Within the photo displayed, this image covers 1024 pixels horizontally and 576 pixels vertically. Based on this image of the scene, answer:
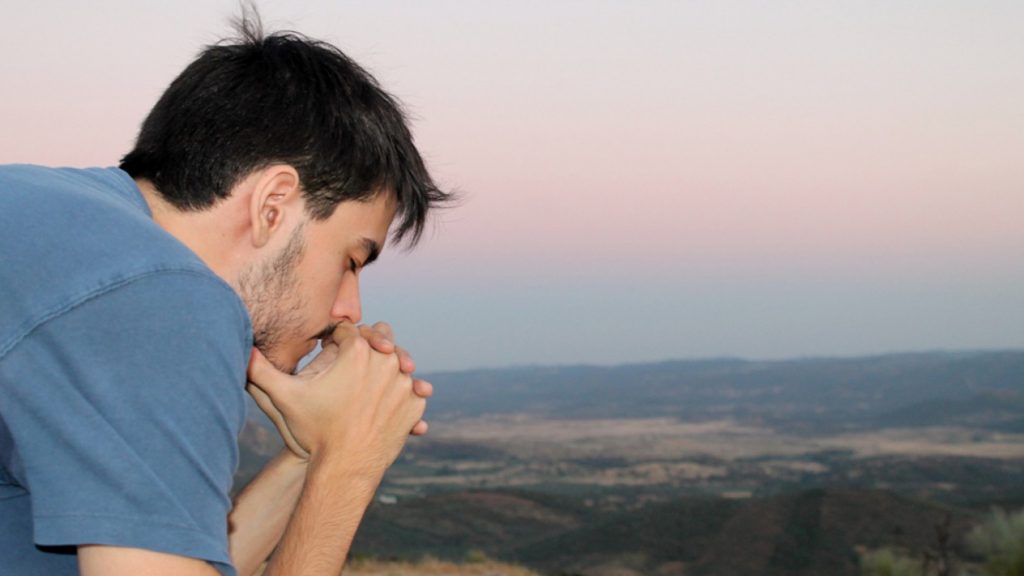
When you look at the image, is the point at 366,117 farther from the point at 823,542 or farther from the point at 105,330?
the point at 823,542

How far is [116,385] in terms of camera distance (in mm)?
1389

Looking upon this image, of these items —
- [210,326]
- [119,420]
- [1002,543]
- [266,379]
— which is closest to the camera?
[119,420]

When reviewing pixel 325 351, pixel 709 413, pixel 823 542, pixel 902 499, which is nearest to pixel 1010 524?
pixel 325 351

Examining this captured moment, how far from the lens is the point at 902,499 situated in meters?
37.1

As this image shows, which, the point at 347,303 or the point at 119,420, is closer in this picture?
the point at 119,420

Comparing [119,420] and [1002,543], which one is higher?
[119,420]

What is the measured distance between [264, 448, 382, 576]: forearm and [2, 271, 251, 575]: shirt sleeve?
479mm

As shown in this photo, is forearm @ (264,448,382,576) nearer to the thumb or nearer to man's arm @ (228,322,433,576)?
the thumb

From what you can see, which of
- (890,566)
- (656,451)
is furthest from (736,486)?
(890,566)

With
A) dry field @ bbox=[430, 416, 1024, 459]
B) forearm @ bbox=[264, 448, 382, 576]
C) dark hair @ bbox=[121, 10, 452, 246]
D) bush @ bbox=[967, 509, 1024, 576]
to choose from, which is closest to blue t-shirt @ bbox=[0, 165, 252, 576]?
forearm @ bbox=[264, 448, 382, 576]

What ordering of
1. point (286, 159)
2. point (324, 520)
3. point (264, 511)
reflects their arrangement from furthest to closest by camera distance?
point (264, 511), point (286, 159), point (324, 520)

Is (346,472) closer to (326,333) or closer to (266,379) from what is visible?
(266,379)

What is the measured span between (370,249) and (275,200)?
0.84 feet

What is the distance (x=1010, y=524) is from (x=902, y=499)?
920 inches
